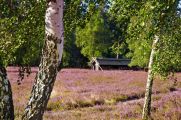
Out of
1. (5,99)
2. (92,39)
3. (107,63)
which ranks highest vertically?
(92,39)

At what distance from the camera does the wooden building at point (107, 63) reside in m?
85.7

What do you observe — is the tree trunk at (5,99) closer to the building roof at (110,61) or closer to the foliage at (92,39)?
the building roof at (110,61)

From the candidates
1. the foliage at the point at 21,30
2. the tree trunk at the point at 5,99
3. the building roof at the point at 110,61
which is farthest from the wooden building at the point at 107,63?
the tree trunk at the point at 5,99

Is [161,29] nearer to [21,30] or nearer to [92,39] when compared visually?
[21,30]

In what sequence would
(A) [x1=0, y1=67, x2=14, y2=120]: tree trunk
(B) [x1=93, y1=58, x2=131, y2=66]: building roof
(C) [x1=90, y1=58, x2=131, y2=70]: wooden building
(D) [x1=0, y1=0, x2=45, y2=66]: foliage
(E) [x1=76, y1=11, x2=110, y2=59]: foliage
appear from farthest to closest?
1. (B) [x1=93, y1=58, x2=131, y2=66]: building roof
2. (E) [x1=76, y1=11, x2=110, y2=59]: foliage
3. (C) [x1=90, y1=58, x2=131, y2=70]: wooden building
4. (A) [x1=0, y1=67, x2=14, y2=120]: tree trunk
5. (D) [x1=0, y1=0, x2=45, y2=66]: foliage

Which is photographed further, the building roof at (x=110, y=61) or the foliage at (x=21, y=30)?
the building roof at (x=110, y=61)

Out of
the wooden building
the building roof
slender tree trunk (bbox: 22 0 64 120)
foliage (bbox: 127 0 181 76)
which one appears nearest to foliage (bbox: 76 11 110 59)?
the building roof

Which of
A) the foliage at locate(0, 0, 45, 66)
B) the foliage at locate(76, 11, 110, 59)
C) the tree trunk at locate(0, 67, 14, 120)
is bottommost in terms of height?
the tree trunk at locate(0, 67, 14, 120)

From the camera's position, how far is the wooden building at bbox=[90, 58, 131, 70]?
85.7m

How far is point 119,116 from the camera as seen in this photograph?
19422 mm

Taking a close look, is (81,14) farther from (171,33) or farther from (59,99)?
(59,99)

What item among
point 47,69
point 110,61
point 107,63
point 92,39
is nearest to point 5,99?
point 47,69

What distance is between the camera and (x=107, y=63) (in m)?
88.9

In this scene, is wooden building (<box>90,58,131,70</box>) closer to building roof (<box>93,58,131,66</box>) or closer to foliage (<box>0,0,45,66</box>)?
building roof (<box>93,58,131,66</box>)
